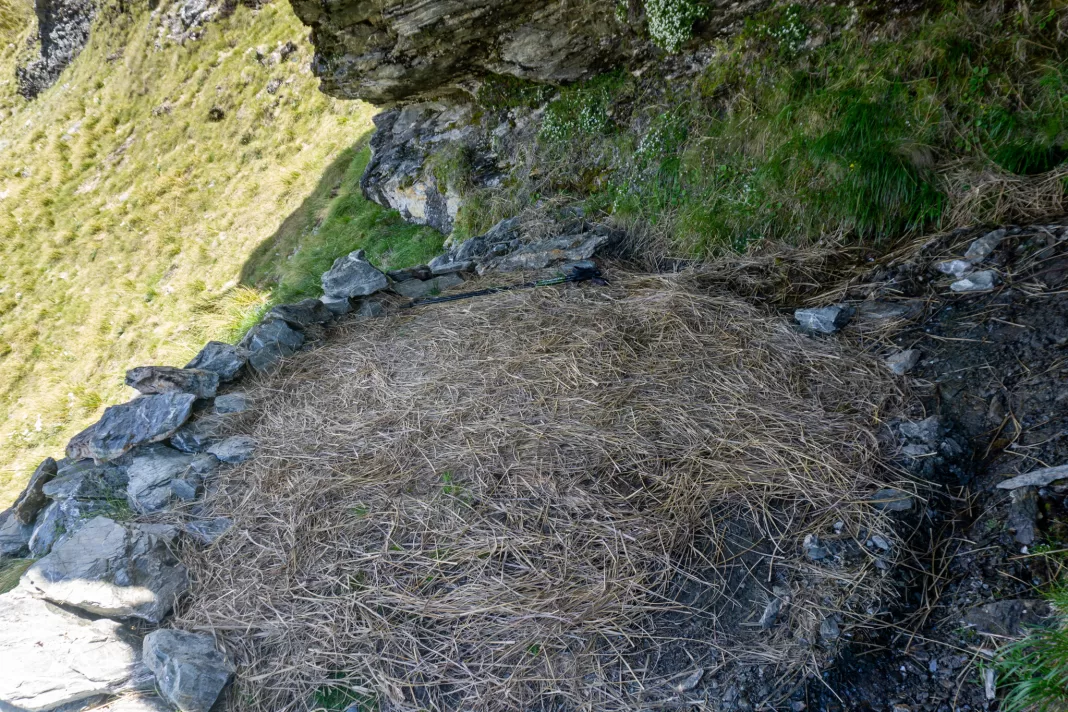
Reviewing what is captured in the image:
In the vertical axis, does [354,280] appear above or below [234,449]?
above

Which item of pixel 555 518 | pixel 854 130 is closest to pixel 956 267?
pixel 854 130

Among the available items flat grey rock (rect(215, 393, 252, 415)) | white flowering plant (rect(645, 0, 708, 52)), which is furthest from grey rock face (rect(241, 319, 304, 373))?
white flowering plant (rect(645, 0, 708, 52))

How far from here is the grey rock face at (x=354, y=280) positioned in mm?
4168

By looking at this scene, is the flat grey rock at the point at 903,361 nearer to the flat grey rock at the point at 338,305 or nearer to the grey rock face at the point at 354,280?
the grey rock face at the point at 354,280

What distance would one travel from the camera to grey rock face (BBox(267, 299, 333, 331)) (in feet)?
12.9

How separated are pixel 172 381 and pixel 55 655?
66.7 inches

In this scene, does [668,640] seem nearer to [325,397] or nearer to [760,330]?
[760,330]

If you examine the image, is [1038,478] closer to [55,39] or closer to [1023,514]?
[1023,514]

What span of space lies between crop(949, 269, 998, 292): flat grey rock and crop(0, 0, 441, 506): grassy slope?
435cm

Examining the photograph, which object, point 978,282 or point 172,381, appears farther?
point 172,381

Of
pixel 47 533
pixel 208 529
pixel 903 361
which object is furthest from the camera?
pixel 47 533

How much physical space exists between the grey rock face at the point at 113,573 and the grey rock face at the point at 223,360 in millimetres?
1265

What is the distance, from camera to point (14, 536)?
3.21 meters

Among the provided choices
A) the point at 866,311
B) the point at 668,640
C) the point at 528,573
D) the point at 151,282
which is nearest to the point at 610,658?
the point at 668,640
